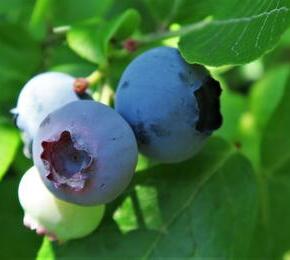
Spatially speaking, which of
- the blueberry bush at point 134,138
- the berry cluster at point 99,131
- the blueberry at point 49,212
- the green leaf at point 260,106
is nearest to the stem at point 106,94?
the blueberry bush at point 134,138

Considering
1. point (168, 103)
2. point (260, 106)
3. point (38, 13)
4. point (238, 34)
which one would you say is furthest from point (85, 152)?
point (260, 106)

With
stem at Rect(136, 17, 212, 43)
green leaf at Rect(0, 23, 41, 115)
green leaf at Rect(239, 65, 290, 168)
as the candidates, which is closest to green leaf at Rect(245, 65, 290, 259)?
green leaf at Rect(239, 65, 290, 168)

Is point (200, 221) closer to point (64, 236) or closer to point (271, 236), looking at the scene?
point (64, 236)

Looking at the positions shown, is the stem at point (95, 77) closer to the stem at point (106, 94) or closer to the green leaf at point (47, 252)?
the stem at point (106, 94)

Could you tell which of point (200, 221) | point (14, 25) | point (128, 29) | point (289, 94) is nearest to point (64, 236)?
point (200, 221)

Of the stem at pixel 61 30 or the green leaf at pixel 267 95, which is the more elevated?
the stem at pixel 61 30

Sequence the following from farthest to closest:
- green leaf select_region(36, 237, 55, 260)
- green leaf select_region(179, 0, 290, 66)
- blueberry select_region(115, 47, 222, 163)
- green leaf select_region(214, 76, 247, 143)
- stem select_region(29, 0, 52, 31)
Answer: green leaf select_region(214, 76, 247, 143) → stem select_region(29, 0, 52, 31) → green leaf select_region(36, 237, 55, 260) → blueberry select_region(115, 47, 222, 163) → green leaf select_region(179, 0, 290, 66)

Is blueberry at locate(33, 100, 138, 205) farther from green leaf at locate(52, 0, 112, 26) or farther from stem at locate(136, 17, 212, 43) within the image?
green leaf at locate(52, 0, 112, 26)
